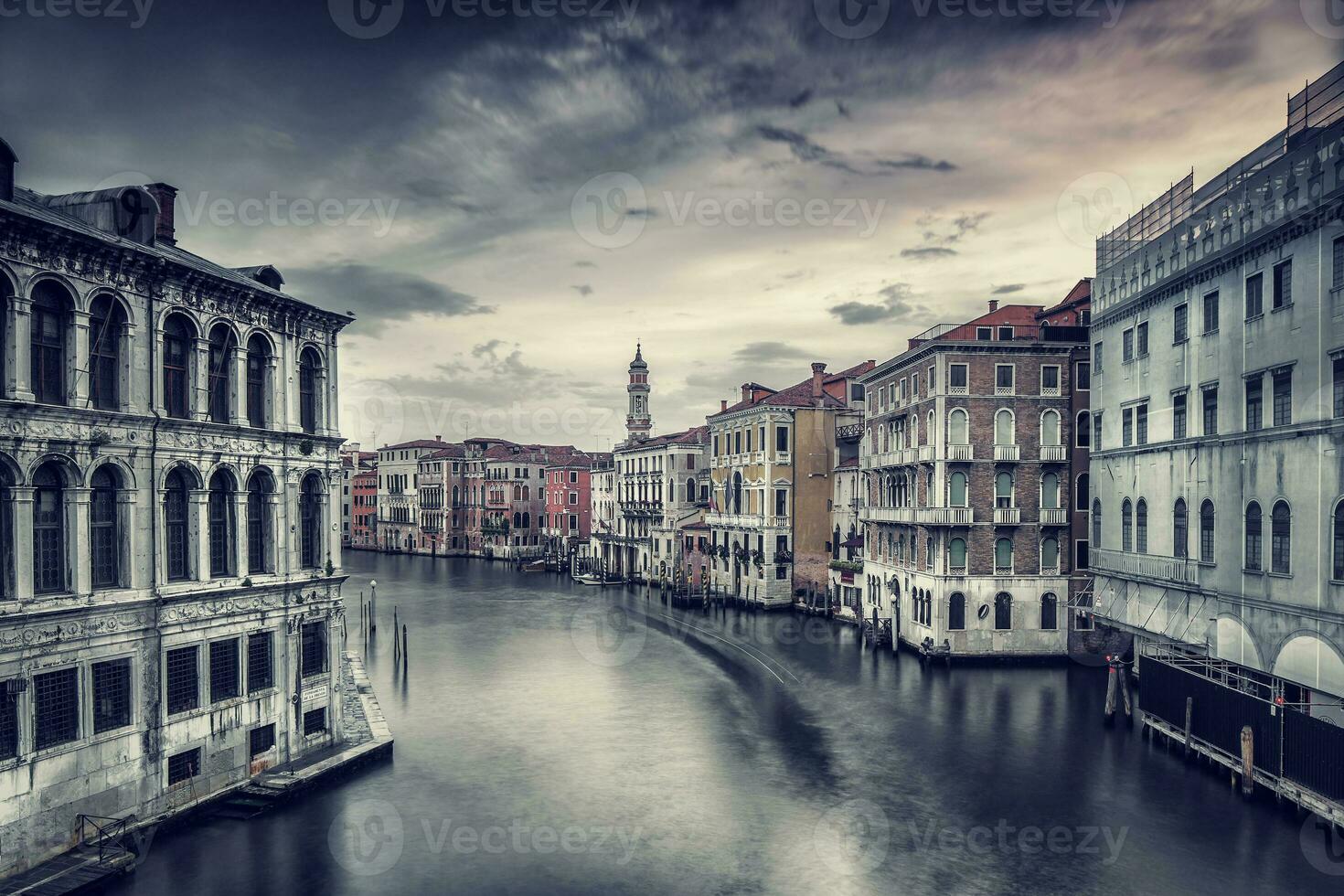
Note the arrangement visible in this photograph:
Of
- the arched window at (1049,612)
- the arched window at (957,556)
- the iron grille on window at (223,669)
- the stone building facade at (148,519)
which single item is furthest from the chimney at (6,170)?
the arched window at (1049,612)

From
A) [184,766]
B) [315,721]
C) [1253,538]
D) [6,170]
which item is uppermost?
[6,170]

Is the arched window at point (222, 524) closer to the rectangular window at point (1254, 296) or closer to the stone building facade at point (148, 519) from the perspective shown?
the stone building facade at point (148, 519)

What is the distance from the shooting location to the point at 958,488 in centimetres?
4034

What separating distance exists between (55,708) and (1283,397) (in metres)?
30.7

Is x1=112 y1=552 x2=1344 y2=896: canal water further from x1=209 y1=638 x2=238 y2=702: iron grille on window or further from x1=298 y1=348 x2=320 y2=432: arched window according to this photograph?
x1=298 y1=348 x2=320 y2=432: arched window

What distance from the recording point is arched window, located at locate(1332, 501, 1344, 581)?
819 inches

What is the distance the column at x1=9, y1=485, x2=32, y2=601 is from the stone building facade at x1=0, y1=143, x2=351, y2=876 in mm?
37

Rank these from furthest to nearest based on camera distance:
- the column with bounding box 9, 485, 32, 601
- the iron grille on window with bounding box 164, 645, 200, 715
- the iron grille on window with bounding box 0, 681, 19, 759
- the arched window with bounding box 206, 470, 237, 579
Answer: the arched window with bounding box 206, 470, 237, 579, the iron grille on window with bounding box 164, 645, 200, 715, the column with bounding box 9, 485, 32, 601, the iron grille on window with bounding box 0, 681, 19, 759

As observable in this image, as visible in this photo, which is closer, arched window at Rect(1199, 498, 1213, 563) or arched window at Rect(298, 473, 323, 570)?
arched window at Rect(298, 473, 323, 570)

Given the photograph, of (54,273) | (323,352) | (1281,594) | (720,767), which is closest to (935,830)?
(720,767)

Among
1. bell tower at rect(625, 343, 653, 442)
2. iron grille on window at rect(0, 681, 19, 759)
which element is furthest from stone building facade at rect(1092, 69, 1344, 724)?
bell tower at rect(625, 343, 653, 442)

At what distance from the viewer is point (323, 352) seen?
82.9 ft

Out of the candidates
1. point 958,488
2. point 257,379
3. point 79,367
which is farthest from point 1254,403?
point 79,367

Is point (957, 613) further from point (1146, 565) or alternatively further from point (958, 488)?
point (1146, 565)
